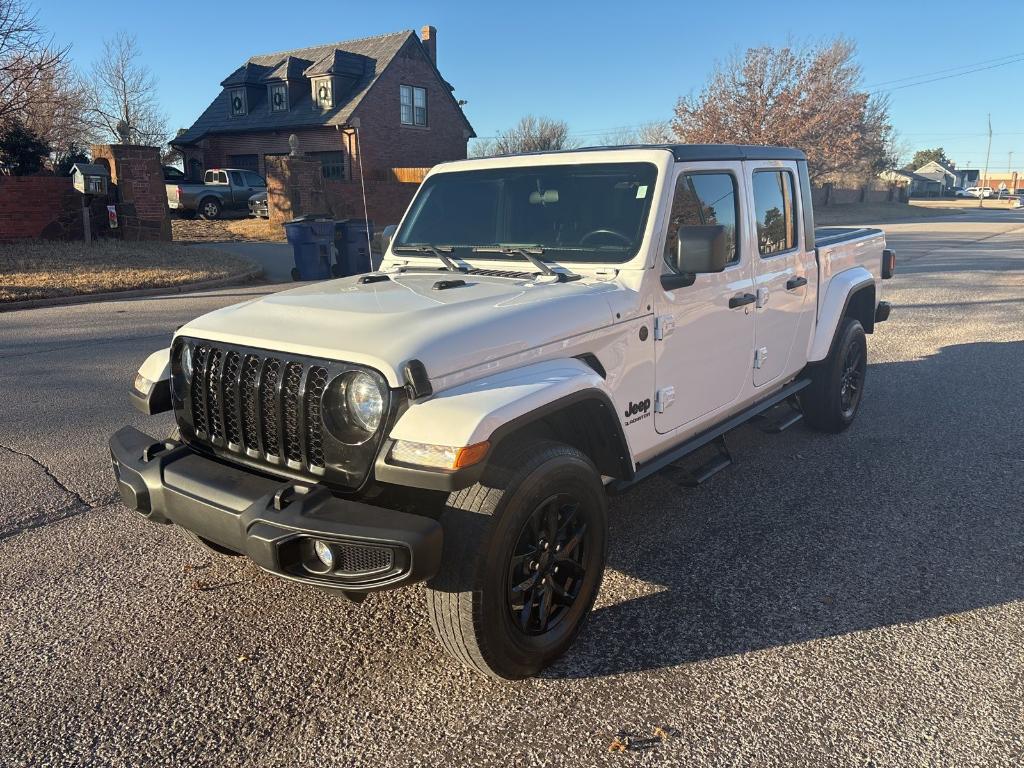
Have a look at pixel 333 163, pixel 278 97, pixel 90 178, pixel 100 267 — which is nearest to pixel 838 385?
pixel 100 267

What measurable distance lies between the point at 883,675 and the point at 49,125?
3295 centimetres

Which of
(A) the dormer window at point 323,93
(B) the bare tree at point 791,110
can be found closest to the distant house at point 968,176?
(B) the bare tree at point 791,110

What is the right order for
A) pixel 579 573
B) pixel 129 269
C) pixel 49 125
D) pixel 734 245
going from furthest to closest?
1. pixel 49 125
2. pixel 129 269
3. pixel 734 245
4. pixel 579 573

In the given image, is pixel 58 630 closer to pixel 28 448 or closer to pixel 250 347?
pixel 250 347

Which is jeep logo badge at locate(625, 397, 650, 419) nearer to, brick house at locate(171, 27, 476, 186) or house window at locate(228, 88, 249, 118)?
brick house at locate(171, 27, 476, 186)

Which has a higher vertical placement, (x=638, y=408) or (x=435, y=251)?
(x=435, y=251)

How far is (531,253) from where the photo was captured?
3793 millimetres

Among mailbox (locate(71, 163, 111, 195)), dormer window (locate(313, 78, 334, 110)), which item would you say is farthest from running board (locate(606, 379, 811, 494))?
dormer window (locate(313, 78, 334, 110))

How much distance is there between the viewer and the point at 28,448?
5238 mm

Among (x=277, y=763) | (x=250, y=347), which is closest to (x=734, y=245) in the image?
(x=250, y=347)

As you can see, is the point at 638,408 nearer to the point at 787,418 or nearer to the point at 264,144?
the point at 787,418

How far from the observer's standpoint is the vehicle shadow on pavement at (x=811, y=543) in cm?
320

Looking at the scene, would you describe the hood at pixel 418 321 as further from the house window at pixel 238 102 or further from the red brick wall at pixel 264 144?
the house window at pixel 238 102

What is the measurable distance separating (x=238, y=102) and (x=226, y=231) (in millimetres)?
16866
